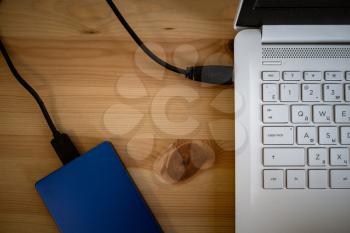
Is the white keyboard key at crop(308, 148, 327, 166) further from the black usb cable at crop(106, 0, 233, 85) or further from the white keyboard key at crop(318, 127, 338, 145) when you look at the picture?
the black usb cable at crop(106, 0, 233, 85)

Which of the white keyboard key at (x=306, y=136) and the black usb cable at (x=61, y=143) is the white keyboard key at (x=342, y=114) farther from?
the black usb cable at (x=61, y=143)

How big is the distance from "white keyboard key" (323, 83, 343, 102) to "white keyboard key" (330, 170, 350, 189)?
0.10m

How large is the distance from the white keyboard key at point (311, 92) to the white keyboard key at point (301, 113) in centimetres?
1

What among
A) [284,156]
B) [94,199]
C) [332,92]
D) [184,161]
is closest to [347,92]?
[332,92]

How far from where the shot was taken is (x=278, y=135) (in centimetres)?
41

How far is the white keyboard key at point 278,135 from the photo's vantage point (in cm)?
41

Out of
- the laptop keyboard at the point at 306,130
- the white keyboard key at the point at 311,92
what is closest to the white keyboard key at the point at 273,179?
the laptop keyboard at the point at 306,130

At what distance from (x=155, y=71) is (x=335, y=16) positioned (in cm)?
26

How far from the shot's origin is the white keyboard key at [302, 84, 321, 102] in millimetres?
415

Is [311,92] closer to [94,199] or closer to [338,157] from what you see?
[338,157]

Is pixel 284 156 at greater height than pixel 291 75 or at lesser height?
lesser

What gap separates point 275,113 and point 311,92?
0.06m

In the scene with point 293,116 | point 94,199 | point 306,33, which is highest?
point 306,33

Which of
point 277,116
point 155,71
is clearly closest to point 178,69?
point 155,71
